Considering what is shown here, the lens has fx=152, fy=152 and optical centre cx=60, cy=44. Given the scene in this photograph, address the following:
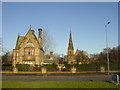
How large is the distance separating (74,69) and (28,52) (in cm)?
1597

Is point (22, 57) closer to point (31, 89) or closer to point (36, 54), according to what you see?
point (36, 54)

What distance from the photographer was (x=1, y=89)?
11766mm

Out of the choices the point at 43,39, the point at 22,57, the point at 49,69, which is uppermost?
the point at 43,39

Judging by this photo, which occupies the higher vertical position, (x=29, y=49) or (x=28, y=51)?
(x=29, y=49)

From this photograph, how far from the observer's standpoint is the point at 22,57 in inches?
1788

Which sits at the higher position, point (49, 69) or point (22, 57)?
point (22, 57)

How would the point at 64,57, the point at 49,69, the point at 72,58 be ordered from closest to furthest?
the point at 49,69
the point at 72,58
the point at 64,57

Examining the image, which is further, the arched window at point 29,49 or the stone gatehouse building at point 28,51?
the arched window at point 29,49

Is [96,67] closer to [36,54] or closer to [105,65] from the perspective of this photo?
[105,65]

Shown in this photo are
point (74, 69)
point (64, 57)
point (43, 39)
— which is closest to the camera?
point (74, 69)

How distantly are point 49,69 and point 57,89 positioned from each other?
1079 inches

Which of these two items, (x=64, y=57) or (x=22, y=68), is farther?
(x=64, y=57)

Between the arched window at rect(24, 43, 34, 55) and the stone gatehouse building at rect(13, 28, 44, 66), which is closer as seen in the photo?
the stone gatehouse building at rect(13, 28, 44, 66)

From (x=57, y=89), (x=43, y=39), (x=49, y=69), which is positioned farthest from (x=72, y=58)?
(x=57, y=89)
